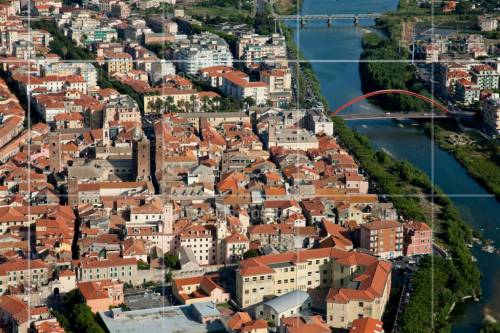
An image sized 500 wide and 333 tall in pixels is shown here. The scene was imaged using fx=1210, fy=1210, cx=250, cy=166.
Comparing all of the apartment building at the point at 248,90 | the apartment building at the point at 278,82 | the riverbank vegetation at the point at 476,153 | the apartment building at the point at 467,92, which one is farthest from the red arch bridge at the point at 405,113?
the apartment building at the point at 248,90

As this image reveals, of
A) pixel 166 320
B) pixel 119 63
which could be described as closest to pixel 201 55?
pixel 119 63

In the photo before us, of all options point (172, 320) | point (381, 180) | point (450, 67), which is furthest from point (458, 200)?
point (450, 67)

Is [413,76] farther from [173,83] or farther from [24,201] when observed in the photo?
[24,201]

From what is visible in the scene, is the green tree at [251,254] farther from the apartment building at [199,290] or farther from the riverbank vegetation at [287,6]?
the riverbank vegetation at [287,6]

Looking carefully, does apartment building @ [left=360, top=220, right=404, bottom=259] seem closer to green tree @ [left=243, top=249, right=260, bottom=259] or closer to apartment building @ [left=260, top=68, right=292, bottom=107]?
green tree @ [left=243, top=249, right=260, bottom=259]

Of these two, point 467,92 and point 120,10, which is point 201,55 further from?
point 120,10
